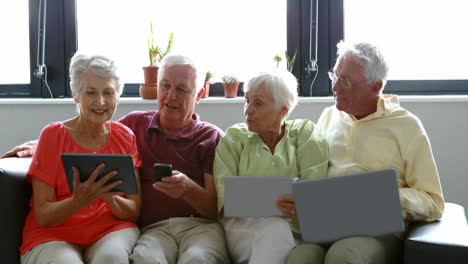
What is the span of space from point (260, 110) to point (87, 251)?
0.83 meters

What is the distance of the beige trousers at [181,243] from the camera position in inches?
94.2

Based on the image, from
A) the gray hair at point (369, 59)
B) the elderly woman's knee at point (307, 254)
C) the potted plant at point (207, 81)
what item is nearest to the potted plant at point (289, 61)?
the potted plant at point (207, 81)

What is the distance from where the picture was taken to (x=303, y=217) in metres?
2.29

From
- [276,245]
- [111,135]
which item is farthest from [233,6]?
[276,245]

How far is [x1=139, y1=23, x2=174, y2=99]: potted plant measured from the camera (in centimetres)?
371

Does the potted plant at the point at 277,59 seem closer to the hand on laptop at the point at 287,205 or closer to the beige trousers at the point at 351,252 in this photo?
the hand on laptop at the point at 287,205

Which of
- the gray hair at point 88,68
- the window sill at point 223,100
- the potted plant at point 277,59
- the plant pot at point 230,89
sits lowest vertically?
the window sill at point 223,100

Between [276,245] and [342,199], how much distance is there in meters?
0.32

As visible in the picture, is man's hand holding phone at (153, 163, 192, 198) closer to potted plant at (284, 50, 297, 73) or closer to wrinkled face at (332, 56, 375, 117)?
wrinkled face at (332, 56, 375, 117)

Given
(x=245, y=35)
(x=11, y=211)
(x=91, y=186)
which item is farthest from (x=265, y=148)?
(x=245, y=35)

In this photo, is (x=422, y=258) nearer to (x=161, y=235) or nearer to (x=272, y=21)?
(x=161, y=235)

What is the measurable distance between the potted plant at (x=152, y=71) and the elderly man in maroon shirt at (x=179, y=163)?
0.85m

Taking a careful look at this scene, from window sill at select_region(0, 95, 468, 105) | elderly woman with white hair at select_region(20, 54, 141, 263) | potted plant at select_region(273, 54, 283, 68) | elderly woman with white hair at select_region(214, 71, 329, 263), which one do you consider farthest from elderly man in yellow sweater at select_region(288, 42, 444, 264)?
potted plant at select_region(273, 54, 283, 68)

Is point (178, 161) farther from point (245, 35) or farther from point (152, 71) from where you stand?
point (245, 35)
